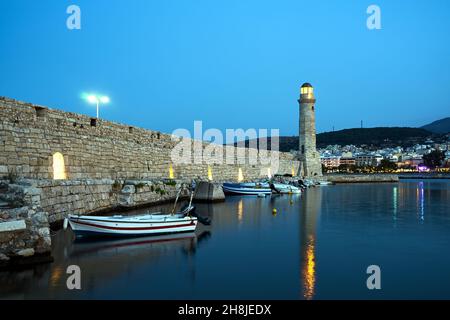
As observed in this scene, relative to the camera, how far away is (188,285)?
6586 millimetres

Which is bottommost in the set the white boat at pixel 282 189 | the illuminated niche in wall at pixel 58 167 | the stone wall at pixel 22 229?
the white boat at pixel 282 189

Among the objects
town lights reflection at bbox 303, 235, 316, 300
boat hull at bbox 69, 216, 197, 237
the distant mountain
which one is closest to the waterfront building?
the distant mountain

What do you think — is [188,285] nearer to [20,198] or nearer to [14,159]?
[20,198]

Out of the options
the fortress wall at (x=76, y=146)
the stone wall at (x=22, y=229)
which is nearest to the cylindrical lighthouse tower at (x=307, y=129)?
the fortress wall at (x=76, y=146)

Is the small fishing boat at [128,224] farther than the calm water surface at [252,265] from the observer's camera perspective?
Yes

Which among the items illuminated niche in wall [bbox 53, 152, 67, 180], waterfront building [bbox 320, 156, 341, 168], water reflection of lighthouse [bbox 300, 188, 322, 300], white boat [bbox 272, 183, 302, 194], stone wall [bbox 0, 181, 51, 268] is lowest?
water reflection of lighthouse [bbox 300, 188, 322, 300]

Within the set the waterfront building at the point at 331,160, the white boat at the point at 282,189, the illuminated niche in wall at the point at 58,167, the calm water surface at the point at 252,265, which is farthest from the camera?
the waterfront building at the point at 331,160

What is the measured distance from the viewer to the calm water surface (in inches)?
245

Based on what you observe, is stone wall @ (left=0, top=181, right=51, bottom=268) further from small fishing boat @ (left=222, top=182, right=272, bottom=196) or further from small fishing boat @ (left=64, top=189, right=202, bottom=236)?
small fishing boat @ (left=222, top=182, right=272, bottom=196)

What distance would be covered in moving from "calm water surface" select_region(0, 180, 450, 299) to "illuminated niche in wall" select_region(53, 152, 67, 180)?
2400mm

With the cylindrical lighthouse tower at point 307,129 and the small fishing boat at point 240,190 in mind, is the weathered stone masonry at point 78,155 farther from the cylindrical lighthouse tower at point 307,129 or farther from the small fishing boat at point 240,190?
the cylindrical lighthouse tower at point 307,129

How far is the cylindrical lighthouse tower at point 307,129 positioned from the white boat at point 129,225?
3410 cm

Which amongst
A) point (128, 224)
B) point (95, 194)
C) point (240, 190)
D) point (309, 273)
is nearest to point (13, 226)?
point (128, 224)

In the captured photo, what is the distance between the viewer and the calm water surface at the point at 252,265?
6.22m
